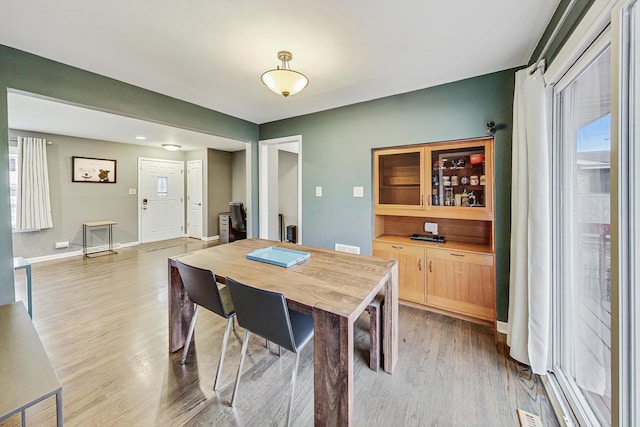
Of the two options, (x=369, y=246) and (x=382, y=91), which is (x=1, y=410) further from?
(x=382, y=91)

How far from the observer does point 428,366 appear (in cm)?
185

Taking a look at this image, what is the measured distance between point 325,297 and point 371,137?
2264 mm

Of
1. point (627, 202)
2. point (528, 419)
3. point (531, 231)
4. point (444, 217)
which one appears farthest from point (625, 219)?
point (444, 217)

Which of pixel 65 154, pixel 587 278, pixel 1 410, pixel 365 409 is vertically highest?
pixel 65 154

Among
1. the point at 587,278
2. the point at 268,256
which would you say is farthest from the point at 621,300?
the point at 268,256

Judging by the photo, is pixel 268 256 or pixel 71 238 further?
pixel 71 238

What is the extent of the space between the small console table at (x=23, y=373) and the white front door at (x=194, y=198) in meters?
5.59

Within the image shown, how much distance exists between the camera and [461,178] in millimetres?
2615

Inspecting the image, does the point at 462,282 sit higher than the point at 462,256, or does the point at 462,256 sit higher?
the point at 462,256

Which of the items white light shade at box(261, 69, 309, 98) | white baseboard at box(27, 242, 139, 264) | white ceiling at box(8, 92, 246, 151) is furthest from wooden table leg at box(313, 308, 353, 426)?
white baseboard at box(27, 242, 139, 264)

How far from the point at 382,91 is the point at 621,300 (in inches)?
97.8

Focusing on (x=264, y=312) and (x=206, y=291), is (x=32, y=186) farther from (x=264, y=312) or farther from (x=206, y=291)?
(x=264, y=312)

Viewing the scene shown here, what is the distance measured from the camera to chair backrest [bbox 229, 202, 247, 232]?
5.57 metres

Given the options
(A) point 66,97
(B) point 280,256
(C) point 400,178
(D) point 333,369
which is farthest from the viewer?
(C) point 400,178
